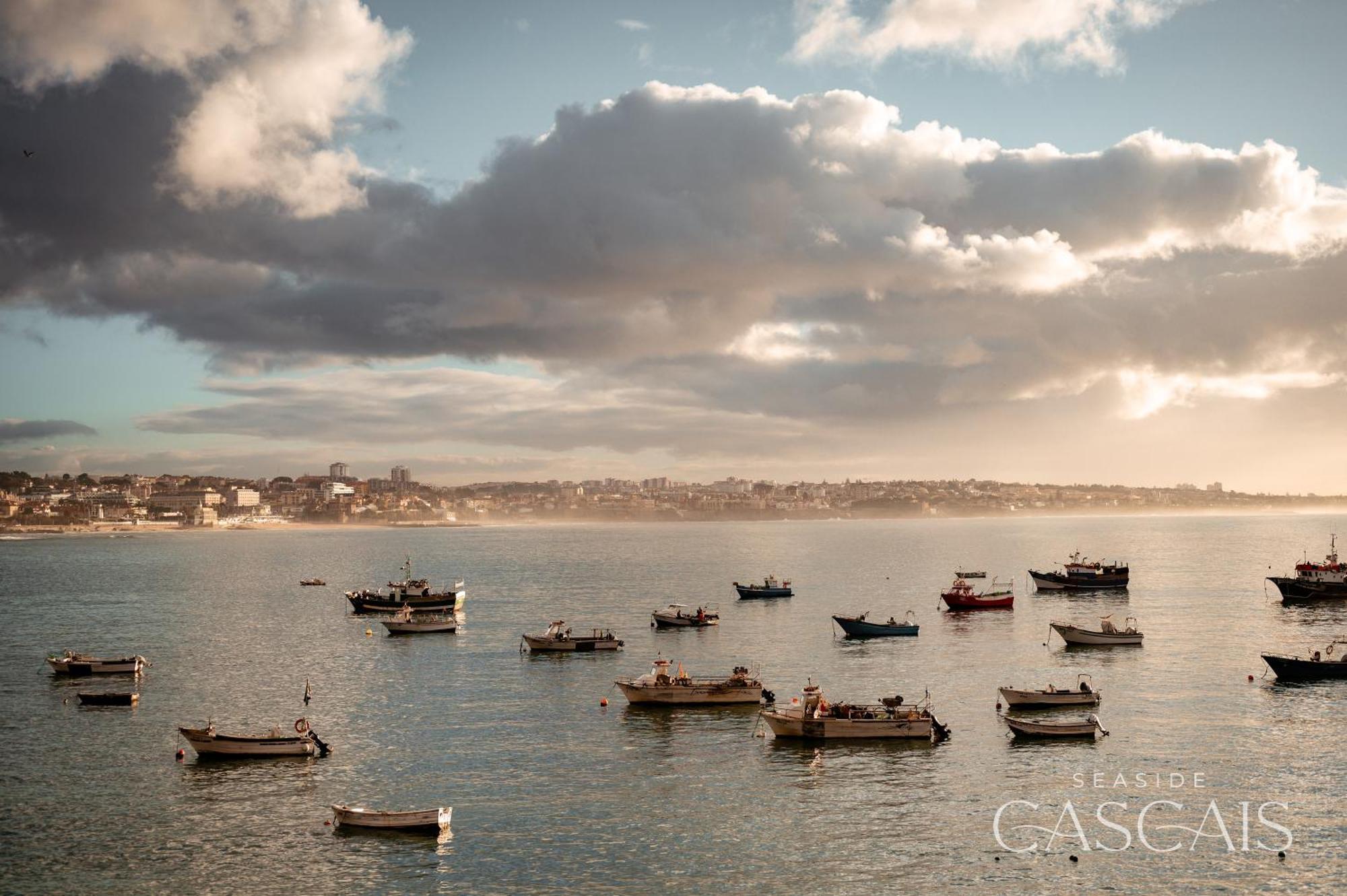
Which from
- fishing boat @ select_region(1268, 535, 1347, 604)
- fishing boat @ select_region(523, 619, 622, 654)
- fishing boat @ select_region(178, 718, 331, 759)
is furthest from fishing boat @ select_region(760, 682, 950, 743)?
fishing boat @ select_region(1268, 535, 1347, 604)

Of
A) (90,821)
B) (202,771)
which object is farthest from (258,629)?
(90,821)

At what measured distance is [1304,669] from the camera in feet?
273

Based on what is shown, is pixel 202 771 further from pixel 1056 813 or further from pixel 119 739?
pixel 1056 813

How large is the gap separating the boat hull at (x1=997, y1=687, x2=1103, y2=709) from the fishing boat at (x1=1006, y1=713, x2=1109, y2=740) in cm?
585

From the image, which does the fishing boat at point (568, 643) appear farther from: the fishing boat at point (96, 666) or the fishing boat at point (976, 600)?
the fishing boat at point (976, 600)

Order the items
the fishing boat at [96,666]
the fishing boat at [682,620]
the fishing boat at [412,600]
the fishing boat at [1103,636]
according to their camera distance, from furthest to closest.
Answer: the fishing boat at [412,600] → the fishing boat at [682,620] → the fishing boat at [1103,636] → the fishing boat at [96,666]

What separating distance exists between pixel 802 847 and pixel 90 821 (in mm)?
33393

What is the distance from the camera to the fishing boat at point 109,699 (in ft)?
252

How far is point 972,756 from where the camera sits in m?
60.7

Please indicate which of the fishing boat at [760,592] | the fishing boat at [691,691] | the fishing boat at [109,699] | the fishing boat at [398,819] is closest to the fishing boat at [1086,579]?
the fishing boat at [760,592]

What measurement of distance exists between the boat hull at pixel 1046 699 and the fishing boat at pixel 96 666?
6858cm

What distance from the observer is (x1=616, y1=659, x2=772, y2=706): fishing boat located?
75.1 meters

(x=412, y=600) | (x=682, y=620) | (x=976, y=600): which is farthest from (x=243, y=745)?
(x=976, y=600)

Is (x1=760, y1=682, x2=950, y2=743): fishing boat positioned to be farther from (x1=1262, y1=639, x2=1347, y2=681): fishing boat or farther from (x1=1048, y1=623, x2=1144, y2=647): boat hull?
(x1=1048, y1=623, x2=1144, y2=647): boat hull
